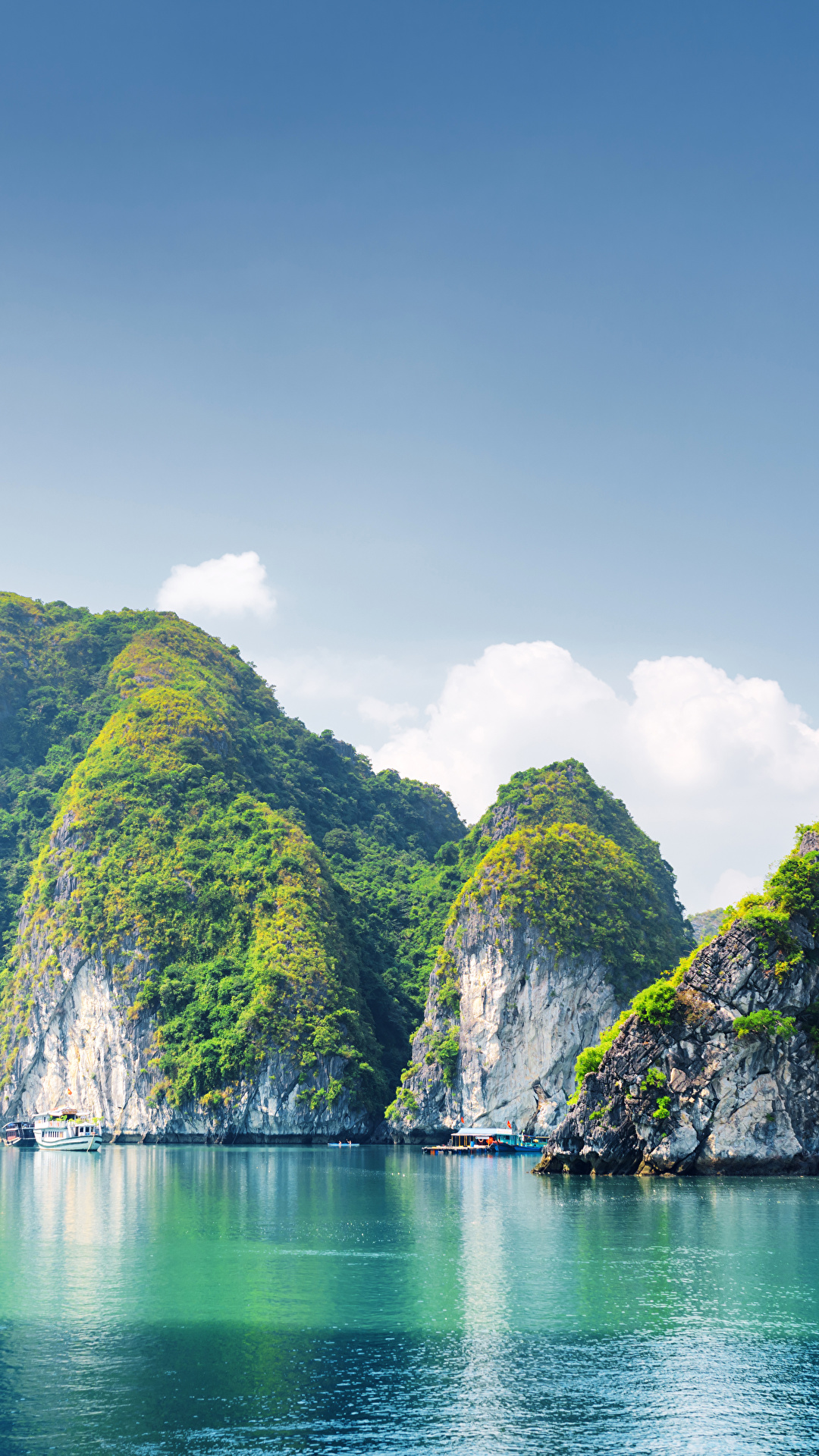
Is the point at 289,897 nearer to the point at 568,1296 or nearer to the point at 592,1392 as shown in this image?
the point at 568,1296

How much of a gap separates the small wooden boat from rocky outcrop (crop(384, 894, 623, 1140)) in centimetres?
3383

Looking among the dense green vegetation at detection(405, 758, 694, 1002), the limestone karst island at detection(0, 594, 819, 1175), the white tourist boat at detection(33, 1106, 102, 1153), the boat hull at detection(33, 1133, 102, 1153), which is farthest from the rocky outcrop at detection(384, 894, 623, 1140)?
the boat hull at detection(33, 1133, 102, 1153)

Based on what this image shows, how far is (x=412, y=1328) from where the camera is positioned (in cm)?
2758

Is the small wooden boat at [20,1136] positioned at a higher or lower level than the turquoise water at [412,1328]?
lower

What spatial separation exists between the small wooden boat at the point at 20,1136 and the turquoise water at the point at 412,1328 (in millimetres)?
67370

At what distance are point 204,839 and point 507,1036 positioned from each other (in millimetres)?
40986

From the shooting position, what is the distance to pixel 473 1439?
20.0m

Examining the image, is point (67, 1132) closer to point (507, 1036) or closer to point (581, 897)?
point (507, 1036)

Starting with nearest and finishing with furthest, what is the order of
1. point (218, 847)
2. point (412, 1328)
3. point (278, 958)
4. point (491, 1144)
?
point (412, 1328) < point (491, 1144) < point (278, 958) < point (218, 847)

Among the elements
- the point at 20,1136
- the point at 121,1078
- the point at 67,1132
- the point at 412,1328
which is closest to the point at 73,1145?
the point at 67,1132

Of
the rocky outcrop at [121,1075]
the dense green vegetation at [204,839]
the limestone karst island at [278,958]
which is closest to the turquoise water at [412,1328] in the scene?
the limestone karst island at [278,958]

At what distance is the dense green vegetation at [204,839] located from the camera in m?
118

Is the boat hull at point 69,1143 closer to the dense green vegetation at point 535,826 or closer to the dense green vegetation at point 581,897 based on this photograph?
the dense green vegetation at point 581,897

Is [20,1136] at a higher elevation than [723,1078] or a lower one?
lower
